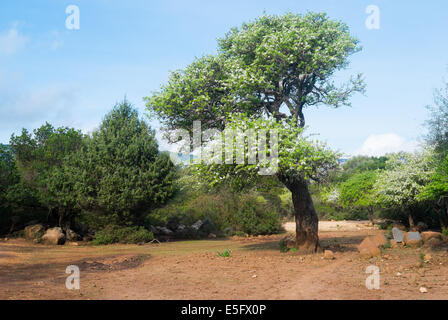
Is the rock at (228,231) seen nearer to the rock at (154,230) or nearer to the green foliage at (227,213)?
the green foliage at (227,213)

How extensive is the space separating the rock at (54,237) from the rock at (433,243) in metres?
18.1

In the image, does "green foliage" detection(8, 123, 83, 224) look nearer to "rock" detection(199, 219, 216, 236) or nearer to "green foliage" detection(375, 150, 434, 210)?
"rock" detection(199, 219, 216, 236)

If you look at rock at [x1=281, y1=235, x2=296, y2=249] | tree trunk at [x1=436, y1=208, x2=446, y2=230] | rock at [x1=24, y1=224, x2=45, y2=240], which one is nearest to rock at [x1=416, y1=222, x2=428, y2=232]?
tree trunk at [x1=436, y1=208, x2=446, y2=230]

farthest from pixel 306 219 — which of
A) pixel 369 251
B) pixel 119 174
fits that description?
pixel 119 174

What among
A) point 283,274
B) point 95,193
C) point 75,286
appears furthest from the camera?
point 95,193

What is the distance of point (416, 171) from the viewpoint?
22109 millimetres

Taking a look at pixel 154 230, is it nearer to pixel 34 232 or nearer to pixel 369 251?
pixel 34 232

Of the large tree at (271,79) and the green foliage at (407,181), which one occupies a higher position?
the large tree at (271,79)

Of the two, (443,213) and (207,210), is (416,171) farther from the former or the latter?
(207,210)

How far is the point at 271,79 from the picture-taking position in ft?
44.2

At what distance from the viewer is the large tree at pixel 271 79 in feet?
42.6

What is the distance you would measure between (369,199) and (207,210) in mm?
11943

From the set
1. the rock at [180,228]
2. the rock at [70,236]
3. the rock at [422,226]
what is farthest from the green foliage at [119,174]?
the rock at [422,226]
